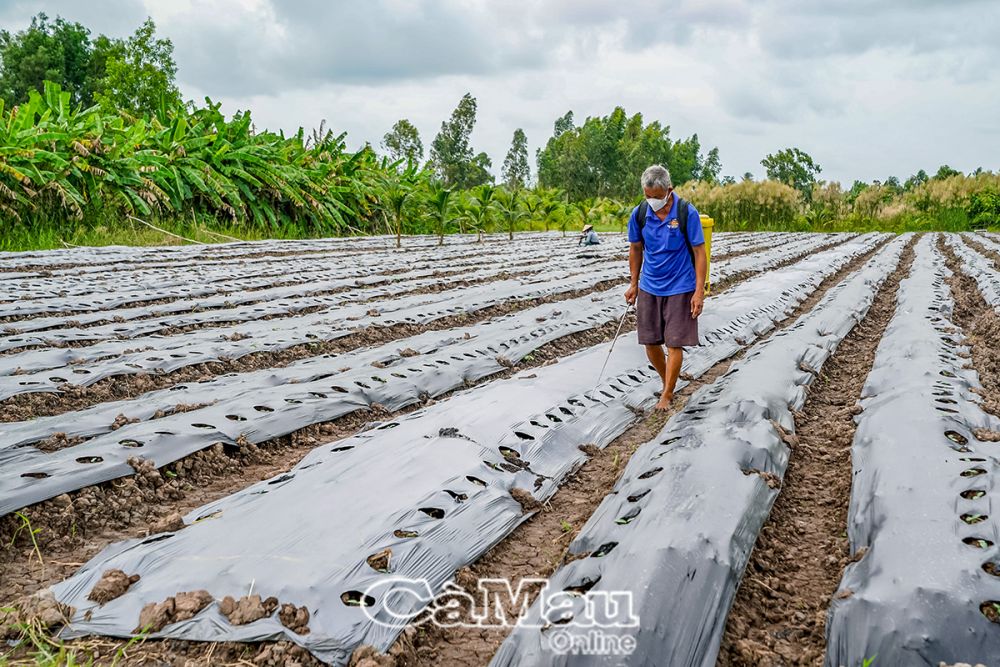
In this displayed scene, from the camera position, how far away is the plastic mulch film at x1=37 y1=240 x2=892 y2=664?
1.66m

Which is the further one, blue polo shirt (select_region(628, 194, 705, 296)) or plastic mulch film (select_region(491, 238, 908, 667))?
blue polo shirt (select_region(628, 194, 705, 296))

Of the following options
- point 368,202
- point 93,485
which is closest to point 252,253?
point 368,202

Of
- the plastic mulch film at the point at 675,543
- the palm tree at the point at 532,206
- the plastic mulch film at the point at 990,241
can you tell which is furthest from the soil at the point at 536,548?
the palm tree at the point at 532,206

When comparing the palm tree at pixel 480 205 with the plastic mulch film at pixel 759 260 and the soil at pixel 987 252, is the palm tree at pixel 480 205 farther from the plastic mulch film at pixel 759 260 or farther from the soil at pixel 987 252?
the soil at pixel 987 252

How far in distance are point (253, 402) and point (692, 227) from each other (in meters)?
Answer: 2.17

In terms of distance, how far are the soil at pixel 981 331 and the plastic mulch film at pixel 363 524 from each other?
1.72 metres

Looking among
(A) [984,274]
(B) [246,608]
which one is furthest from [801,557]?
(A) [984,274]

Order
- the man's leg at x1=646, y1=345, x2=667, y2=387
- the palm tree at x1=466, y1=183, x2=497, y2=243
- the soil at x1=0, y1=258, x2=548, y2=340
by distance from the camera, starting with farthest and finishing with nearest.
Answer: the palm tree at x1=466, y1=183, x2=497, y2=243 < the soil at x1=0, y1=258, x2=548, y2=340 < the man's leg at x1=646, y1=345, x2=667, y2=387

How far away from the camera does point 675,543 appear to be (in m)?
1.85

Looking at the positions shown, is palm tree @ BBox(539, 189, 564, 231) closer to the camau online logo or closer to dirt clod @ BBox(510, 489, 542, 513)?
dirt clod @ BBox(510, 489, 542, 513)

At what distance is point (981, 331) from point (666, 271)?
11.3ft

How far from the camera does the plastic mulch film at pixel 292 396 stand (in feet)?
8.07

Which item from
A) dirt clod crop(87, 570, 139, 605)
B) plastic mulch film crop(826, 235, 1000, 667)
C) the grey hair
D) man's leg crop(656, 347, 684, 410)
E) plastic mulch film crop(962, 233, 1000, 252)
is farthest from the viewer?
plastic mulch film crop(962, 233, 1000, 252)

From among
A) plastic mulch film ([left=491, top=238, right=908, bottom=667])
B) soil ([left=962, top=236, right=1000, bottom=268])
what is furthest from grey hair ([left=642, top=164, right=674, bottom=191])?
soil ([left=962, top=236, right=1000, bottom=268])
